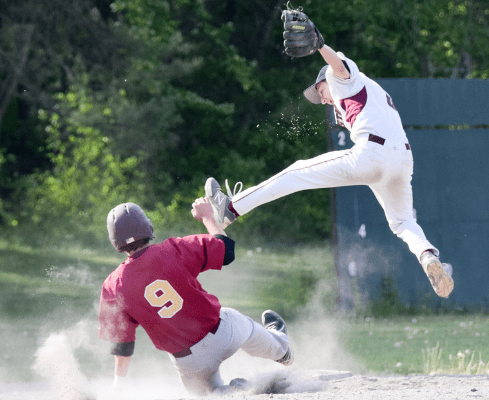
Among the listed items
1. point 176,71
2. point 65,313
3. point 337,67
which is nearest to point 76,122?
point 176,71

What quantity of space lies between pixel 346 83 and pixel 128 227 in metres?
1.82

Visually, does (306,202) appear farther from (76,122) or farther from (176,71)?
(76,122)

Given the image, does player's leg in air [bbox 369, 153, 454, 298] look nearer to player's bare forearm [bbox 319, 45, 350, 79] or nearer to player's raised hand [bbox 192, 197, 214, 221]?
player's bare forearm [bbox 319, 45, 350, 79]

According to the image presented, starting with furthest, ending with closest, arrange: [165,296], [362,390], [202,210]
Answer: [202,210]
[362,390]
[165,296]

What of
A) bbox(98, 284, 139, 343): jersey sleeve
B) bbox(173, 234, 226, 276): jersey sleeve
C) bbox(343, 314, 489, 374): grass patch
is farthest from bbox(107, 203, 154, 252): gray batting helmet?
bbox(343, 314, 489, 374): grass patch

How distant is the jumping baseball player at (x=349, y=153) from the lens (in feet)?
A: 15.8

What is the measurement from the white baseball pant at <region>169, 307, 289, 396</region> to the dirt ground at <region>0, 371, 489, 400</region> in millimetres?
164

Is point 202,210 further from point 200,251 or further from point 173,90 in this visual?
point 173,90

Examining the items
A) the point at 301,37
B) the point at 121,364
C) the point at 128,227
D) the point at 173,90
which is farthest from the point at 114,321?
the point at 173,90

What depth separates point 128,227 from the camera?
4.30 metres

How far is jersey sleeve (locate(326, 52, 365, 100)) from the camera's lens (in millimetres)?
4879

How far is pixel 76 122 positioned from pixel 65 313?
776cm

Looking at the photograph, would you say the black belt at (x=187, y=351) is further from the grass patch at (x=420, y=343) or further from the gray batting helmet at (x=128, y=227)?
the grass patch at (x=420, y=343)

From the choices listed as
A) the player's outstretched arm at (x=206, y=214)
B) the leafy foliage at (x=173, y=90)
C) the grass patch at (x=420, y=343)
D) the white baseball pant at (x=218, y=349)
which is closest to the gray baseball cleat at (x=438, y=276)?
the white baseball pant at (x=218, y=349)
